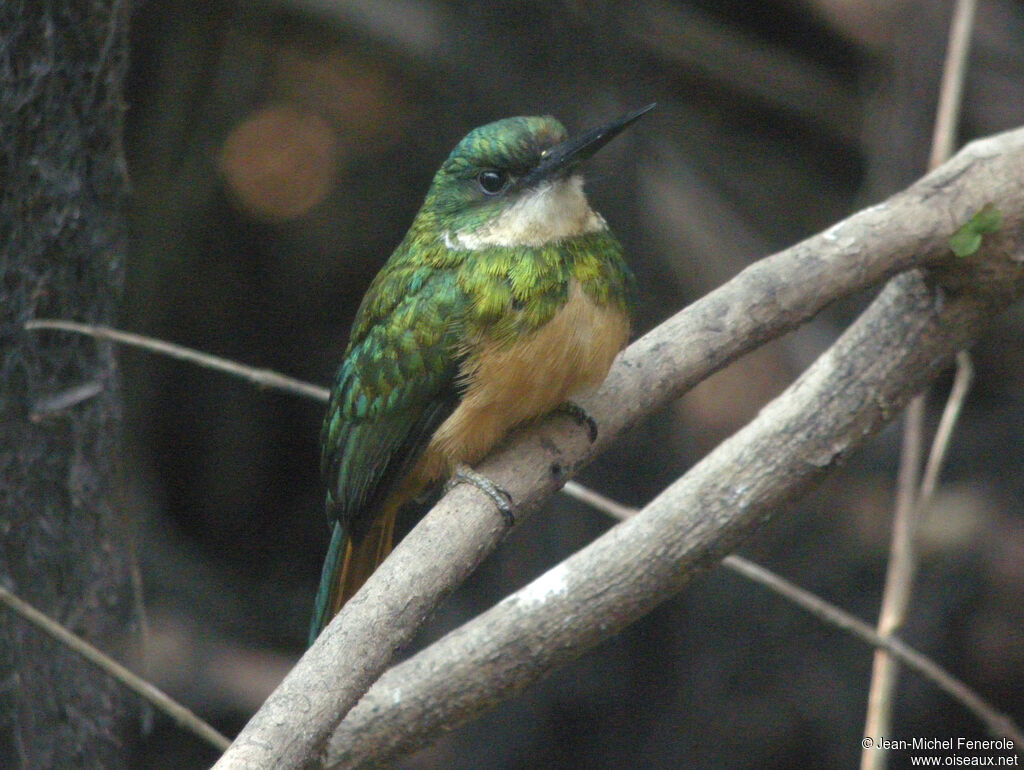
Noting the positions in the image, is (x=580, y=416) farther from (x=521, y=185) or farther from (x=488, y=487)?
(x=521, y=185)

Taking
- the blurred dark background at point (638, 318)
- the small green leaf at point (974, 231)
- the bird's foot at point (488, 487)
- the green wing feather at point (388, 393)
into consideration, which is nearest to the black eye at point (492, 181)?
the green wing feather at point (388, 393)

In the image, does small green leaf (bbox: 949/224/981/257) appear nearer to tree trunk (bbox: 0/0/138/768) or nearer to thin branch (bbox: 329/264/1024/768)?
thin branch (bbox: 329/264/1024/768)

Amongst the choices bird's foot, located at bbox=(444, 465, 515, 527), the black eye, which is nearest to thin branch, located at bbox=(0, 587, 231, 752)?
bird's foot, located at bbox=(444, 465, 515, 527)

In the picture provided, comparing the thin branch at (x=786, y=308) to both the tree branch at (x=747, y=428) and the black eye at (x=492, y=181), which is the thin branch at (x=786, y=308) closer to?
the tree branch at (x=747, y=428)

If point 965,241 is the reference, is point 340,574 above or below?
below

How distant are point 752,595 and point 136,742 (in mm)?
1875

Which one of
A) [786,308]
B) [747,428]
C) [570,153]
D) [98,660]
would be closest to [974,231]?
[786,308]

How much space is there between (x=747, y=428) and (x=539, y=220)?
50 centimetres

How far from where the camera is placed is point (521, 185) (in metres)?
1.90

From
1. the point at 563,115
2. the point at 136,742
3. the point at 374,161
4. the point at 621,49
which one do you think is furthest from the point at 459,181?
the point at 136,742

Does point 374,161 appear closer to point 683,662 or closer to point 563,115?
point 563,115

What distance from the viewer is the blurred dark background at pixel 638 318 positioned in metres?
3.32

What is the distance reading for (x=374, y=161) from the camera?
388 centimetres

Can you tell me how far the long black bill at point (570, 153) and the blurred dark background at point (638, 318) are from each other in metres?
1.27
